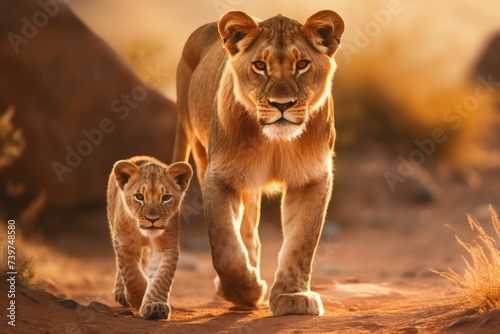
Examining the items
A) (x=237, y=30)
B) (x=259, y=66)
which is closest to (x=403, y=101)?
(x=237, y=30)

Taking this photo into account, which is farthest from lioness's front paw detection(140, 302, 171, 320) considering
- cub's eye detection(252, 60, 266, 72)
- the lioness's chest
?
cub's eye detection(252, 60, 266, 72)

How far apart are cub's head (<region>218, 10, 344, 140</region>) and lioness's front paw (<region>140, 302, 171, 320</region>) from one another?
4.45 feet

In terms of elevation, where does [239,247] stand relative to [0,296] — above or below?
above

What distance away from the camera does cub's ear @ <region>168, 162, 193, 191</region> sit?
21.3ft

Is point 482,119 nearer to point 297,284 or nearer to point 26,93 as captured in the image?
point 26,93

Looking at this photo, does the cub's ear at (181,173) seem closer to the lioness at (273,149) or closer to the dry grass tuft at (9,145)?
the lioness at (273,149)

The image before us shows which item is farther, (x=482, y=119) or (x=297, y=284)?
(x=482, y=119)

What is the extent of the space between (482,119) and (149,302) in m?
Result: 15.7

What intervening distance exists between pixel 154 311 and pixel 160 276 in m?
0.30

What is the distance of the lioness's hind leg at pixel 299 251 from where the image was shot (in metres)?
6.24

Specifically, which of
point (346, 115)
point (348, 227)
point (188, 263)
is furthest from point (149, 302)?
point (346, 115)

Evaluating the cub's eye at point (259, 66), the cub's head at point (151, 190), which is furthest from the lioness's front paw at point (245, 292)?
the cub's eye at point (259, 66)

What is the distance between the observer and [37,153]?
41.7 ft

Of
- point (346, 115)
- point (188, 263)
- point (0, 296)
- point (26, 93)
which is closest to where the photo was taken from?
point (0, 296)
